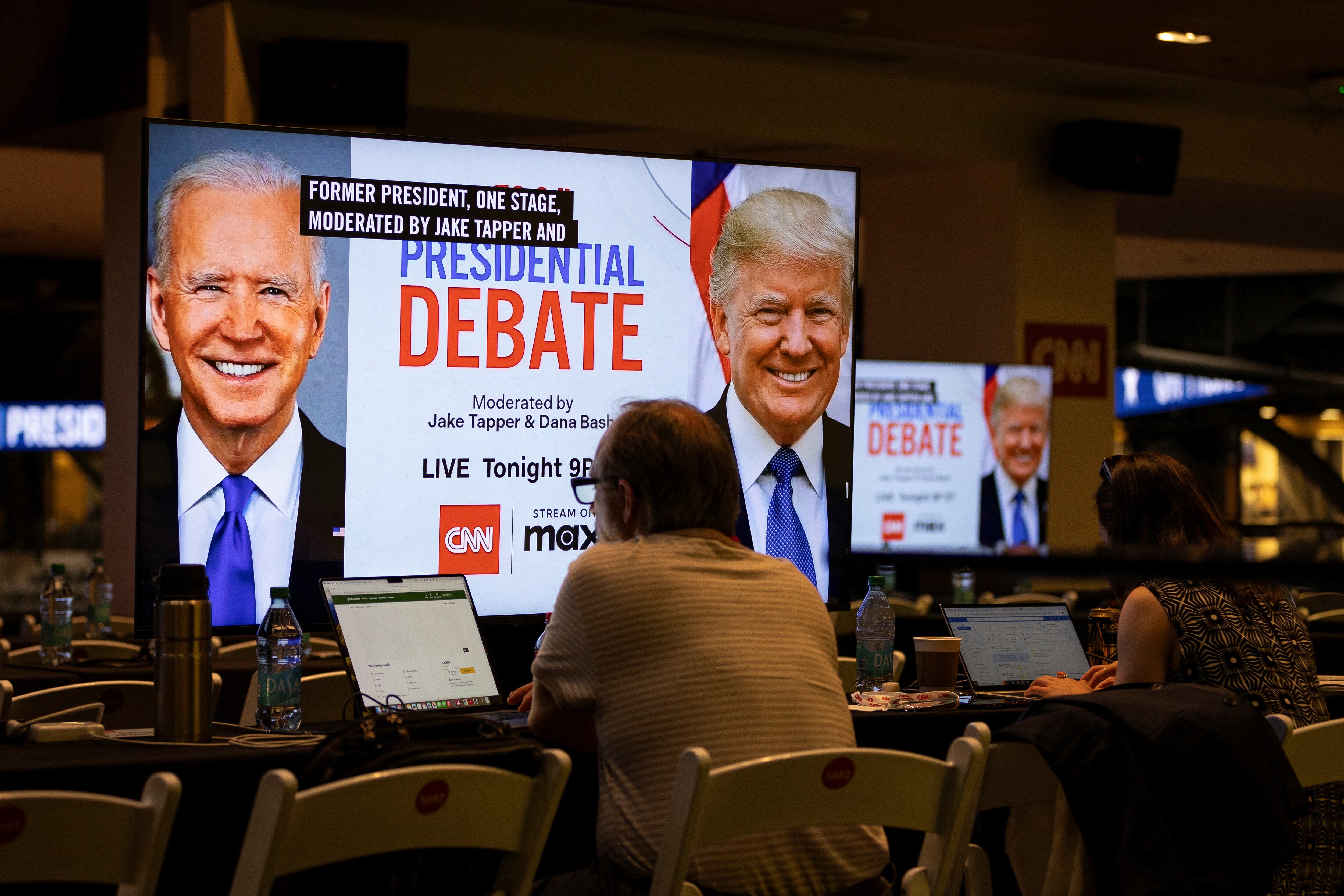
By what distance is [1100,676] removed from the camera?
2.97m

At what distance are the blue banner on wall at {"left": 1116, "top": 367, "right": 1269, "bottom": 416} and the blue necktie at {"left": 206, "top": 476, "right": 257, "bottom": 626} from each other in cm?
1342

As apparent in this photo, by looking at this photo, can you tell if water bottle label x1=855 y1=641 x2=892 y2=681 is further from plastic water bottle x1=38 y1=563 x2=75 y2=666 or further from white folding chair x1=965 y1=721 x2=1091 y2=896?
plastic water bottle x1=38 y1=563 x2=75 y2=666

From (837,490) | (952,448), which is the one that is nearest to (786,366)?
(837,490)

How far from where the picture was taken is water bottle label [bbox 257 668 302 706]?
8.23ft

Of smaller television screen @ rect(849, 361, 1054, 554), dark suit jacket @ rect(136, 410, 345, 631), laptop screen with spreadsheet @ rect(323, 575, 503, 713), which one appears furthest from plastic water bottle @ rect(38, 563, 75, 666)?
smaller television screen @ rect(849, 361, 1054, 554)

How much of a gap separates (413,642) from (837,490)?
1.27m

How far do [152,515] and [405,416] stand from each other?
1.85ft

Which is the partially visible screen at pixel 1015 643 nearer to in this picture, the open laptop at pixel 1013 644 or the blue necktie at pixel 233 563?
the open laptop at pixel 1013 644

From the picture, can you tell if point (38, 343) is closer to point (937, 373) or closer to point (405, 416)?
point (937, 373)

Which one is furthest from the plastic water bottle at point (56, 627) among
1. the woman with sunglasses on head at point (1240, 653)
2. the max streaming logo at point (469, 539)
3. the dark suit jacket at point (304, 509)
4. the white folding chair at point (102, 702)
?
the woman with sunglasses on head at point (1240, 653)

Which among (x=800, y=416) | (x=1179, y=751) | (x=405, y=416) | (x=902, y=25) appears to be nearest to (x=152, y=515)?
(x=405, y=416)

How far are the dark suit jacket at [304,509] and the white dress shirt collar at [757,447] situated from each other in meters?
0.93

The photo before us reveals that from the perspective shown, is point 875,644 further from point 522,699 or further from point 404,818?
point 404,818

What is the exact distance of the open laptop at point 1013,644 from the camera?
311 cm
